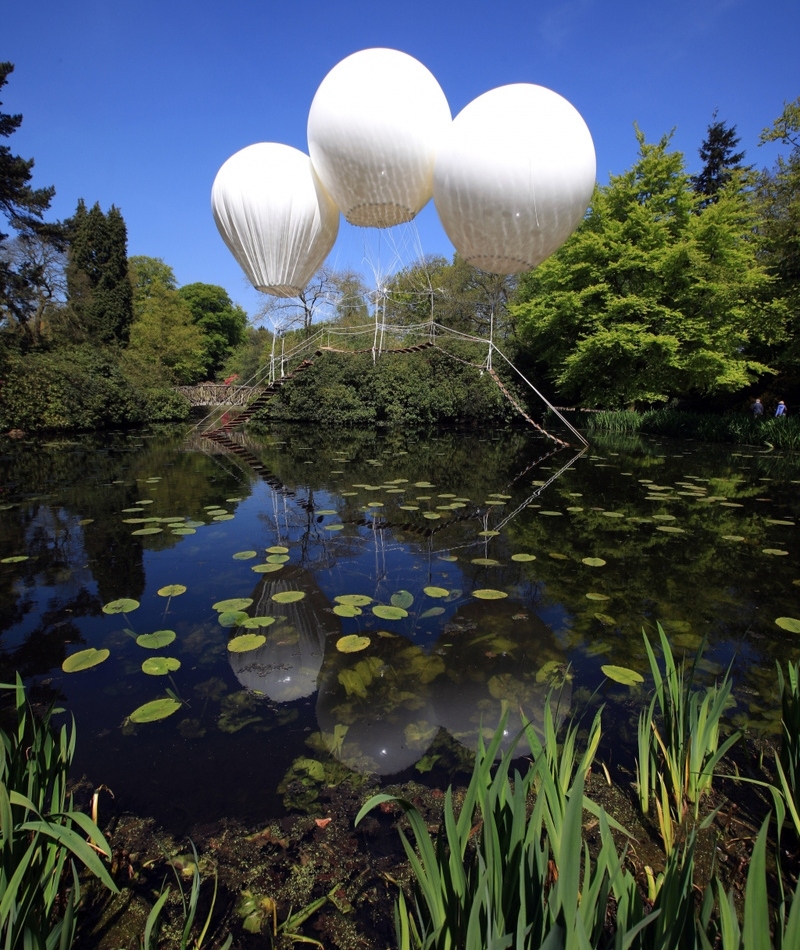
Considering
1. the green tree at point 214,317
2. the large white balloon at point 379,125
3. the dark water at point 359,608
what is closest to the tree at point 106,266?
the green tree at point 214,317

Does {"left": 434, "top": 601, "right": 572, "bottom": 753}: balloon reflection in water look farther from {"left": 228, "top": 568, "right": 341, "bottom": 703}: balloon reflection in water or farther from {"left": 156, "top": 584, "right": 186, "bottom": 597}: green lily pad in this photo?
{"left": 156, "top": 584, "right": 186, "bottom": 597}: green lily pad

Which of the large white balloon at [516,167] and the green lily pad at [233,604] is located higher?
the large white balloon at [516,167]

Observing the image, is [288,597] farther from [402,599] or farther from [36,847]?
[36,847]

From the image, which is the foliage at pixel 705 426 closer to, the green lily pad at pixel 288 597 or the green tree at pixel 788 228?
the green tree at pixel 788 228

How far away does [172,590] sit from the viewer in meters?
3.65

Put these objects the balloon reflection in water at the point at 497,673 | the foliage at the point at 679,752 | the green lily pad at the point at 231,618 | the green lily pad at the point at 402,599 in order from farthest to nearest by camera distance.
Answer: the green lily pad at the point at 402,599
the green lily pad at the point at 231,618
the balloon reflection in water at the point at 497,673
the foliage at the point at 679,752

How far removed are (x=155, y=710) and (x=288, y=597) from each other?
4.15 feet

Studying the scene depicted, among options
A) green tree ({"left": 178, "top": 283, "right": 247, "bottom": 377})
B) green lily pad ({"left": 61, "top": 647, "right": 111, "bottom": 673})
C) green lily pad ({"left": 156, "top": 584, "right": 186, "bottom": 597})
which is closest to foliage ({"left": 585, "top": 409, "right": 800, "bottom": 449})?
green lily pad ({"left": 156, "top": 584, "right": 186, "bottom": 597})

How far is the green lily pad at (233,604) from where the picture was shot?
11.0 feet

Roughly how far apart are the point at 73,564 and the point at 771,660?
5.03m

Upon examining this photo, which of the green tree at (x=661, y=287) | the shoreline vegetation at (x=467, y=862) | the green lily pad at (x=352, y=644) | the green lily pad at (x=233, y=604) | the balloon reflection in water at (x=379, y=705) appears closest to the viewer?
the shoreline vegetation at (x=467, y=862)

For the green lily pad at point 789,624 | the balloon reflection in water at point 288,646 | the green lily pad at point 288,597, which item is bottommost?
the green lily pad at point 789,624

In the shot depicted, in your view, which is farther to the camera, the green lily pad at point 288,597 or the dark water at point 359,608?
the green lily pad at point 288,597

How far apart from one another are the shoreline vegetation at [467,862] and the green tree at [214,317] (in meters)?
38.9
